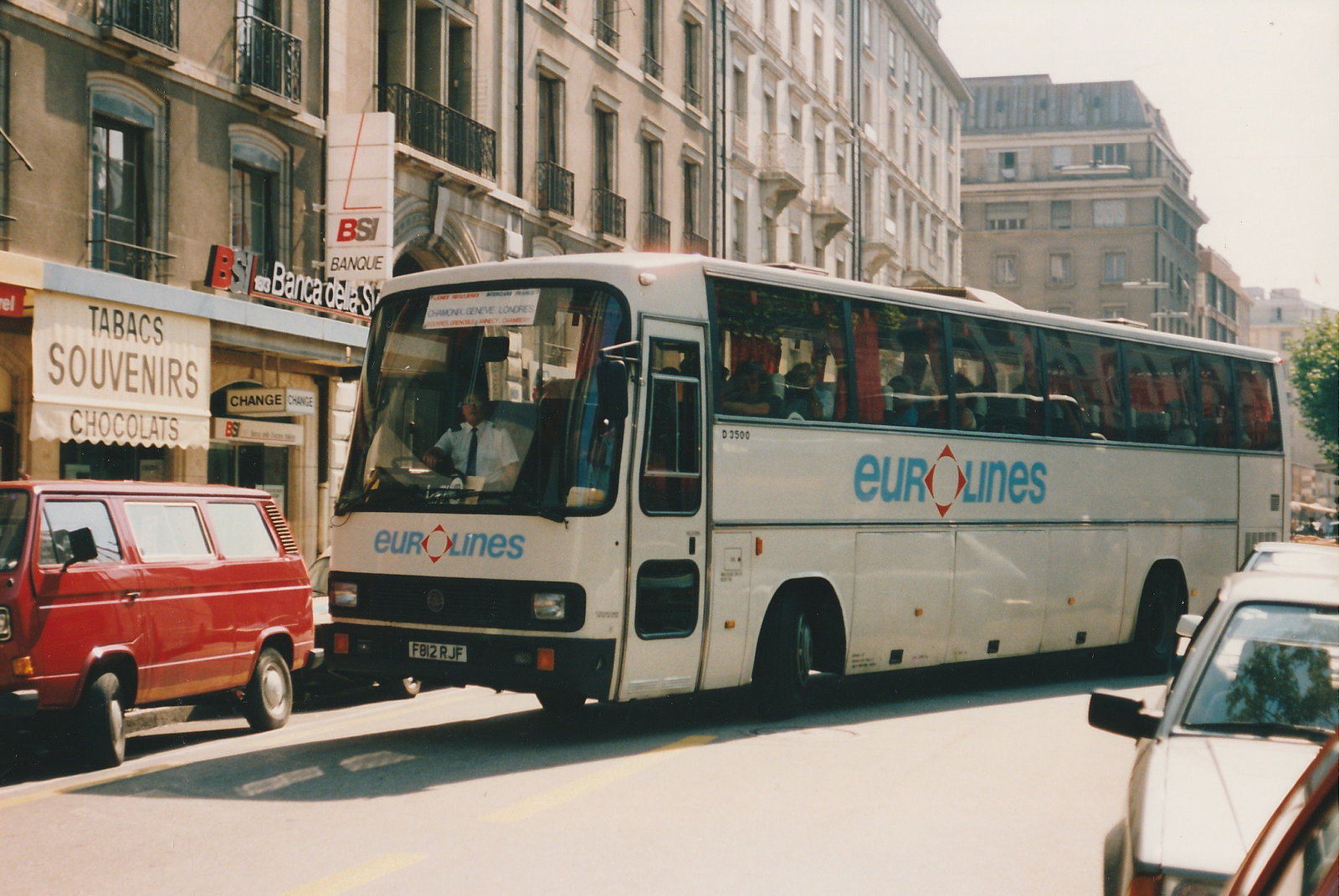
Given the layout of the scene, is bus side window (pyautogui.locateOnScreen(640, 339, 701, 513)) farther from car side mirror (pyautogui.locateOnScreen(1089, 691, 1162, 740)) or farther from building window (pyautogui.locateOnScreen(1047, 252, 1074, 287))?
building window (pyautogui.locateOnScreen(1047, 252, 1074, 287))

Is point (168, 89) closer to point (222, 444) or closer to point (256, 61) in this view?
point (256, 61)

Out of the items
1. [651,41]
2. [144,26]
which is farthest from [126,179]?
[651,41]

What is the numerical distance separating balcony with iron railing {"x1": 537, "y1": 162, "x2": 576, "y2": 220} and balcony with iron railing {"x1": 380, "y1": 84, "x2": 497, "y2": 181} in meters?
1.69

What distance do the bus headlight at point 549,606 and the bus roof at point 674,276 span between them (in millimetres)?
2023

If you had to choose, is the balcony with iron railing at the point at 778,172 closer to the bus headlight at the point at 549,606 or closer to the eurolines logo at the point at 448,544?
the eurolines logo at the point at 448,544

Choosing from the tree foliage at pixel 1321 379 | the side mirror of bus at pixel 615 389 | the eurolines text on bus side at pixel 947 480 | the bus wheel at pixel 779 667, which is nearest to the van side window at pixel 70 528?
the side mirror of bus at pixel 615 389

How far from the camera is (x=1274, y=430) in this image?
17.5 m

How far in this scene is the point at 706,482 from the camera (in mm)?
10336

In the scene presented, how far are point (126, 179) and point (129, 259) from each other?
41.2 inches

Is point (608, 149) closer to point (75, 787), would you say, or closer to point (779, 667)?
point (779, 667)

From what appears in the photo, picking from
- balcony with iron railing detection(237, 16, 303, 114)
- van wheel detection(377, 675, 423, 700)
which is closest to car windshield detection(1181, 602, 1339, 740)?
van wheel detection(377, 675, 423, 700)

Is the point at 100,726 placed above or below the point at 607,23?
below

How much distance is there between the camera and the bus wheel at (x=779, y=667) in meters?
11.0

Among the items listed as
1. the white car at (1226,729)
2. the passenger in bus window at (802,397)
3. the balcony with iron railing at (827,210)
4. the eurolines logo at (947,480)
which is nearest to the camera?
the white car at (1226,729)
